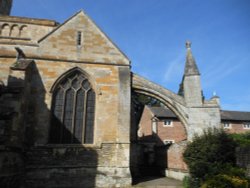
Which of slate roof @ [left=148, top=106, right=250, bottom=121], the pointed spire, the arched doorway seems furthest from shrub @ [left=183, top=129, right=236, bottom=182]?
slate roof @ [left=148, top=106, right=250, bottom=121]

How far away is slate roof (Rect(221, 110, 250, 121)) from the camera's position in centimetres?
3080

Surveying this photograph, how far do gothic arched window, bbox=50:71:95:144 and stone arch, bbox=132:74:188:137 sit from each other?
9.14ft

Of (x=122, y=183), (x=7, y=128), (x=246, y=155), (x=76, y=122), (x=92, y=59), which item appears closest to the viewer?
(x=7, y=128)

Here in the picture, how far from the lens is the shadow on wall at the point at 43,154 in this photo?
1136 centimetres

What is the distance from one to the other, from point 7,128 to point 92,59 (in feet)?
19.6

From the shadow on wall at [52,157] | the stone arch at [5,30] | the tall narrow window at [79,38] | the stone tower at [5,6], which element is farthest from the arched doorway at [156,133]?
the stone tower at [5,6]

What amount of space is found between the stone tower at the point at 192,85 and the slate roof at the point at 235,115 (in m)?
18.0

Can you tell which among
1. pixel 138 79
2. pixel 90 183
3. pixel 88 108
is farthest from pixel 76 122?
pixel 138 79

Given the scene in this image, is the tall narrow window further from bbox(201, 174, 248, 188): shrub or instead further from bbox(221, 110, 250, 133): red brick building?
bbox(221, 110, 250, 133): red brick building

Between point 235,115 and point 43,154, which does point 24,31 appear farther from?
point 235,115

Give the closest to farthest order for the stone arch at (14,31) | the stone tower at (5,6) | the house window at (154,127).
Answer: the stone arch at (14,31) → the stone tower at (5,6) → the house window at (154,127)

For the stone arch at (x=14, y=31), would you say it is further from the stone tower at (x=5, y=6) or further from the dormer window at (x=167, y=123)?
the dormer window at (x=167, y=123)

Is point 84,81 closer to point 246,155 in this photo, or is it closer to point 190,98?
point 190,98

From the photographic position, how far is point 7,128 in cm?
996
